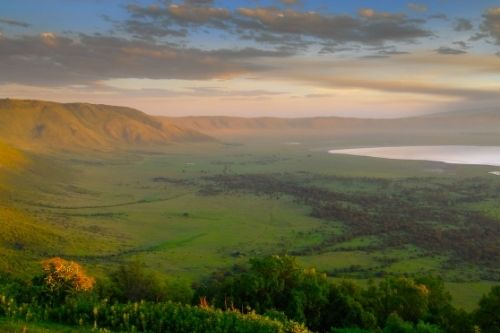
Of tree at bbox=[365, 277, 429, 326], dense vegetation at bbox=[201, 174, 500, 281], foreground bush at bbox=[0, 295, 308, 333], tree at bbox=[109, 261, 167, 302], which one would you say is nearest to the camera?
foreground bush at bbox=[0, 295, 308, 333]

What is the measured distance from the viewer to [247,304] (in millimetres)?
45719

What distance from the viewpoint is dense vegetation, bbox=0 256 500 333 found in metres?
30.3

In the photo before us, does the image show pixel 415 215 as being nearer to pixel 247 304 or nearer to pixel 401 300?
pixel 401 300

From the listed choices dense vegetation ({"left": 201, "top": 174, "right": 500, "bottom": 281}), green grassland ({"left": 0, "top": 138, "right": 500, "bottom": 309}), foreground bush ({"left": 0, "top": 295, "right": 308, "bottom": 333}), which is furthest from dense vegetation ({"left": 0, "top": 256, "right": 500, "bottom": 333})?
dense vegetation ({"left": 201, "top": 174, "right": 500, "bottom": 281})

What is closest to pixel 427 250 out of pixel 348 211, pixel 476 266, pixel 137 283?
pixel 476 266

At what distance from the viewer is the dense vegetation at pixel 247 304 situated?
30266 millimetres

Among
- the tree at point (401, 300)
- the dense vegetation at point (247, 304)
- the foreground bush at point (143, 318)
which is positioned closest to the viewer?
the foreground bush at point (143, 318)

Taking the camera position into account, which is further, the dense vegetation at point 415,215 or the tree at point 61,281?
the dense vegetation at point 415,215

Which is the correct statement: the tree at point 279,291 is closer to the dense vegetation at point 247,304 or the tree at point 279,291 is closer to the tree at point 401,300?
the dense vegetation at point 247,304

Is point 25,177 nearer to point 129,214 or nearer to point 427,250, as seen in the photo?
point 129,214

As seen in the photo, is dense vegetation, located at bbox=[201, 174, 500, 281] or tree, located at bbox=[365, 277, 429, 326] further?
dense vegetation, located at bbox=[201, 174, 500, 281]

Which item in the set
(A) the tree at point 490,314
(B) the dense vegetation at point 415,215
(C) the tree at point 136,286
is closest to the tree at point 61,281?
(C) the tree at point 136,286

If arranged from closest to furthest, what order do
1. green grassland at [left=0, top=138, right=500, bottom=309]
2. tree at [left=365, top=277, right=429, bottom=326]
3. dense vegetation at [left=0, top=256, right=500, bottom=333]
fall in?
dense vegetation at [left=0, top=256, right=500, bottom=333], tree at [left=365, top=277, right=429, bottom=326], green grassland at [left=0, top=138, right=500, bottom=309]

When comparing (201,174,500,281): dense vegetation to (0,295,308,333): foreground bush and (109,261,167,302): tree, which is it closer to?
(109,261,167,302): tree
